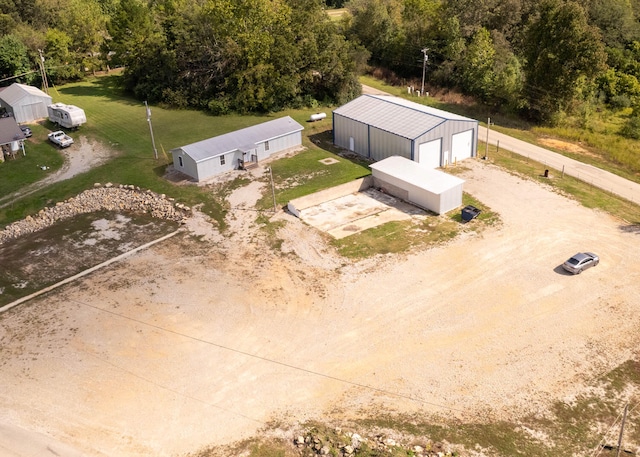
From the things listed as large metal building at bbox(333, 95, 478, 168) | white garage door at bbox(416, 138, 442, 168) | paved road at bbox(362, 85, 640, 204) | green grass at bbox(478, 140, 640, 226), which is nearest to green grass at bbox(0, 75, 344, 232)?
large metal building at bbox(333, 95, 478, 168)

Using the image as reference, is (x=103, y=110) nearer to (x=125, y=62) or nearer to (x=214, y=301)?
(x=125, y=62)

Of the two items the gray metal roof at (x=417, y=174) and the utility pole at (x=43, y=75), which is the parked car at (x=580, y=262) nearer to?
the gray metal roof at (x=417, y=174)

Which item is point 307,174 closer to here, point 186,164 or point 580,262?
point 186,164

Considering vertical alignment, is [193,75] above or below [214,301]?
above

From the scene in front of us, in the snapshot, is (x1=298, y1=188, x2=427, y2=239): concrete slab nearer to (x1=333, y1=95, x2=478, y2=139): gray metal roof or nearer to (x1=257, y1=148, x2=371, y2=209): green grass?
(x1=257, y1=148, x2=371, y2=209): green grass

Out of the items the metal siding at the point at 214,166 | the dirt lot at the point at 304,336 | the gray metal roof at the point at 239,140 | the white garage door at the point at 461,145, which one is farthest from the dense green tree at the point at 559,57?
the metal siding at the point at 214,166

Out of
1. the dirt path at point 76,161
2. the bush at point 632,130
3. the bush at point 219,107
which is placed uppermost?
the bush at point 219,107

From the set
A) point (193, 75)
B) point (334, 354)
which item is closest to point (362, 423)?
point (334, 354)
